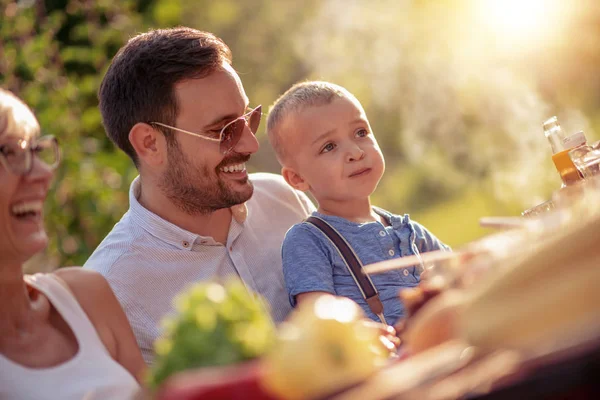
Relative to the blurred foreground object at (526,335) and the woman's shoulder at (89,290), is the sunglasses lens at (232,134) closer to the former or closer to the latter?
the woman's shoulder at (89,290)

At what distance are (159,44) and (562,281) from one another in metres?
2.70

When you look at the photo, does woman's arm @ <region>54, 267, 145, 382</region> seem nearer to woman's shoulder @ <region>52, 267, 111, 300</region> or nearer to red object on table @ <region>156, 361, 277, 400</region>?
woman's shoulder @ <region>52, 267, 111, 300</region>

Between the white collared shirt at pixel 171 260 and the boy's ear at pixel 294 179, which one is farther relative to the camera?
the boy's ear at pixel 294 179

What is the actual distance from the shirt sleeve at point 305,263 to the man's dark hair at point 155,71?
828 mm

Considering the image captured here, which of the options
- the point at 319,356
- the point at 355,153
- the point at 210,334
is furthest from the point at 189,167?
the point at 319,356

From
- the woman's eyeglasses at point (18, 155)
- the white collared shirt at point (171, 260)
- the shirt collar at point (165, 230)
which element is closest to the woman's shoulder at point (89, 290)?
the woman's eyeglasses at point (18, 155)

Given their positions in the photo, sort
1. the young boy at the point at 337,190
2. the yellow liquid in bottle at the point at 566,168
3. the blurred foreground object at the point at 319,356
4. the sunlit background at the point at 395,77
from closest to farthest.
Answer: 1. the blurred foreground object at the point at 319,356
2. the yellow liquid in bottle at the point at 566,168
3. the young boy at the point at 337,190
4. the sunlit background at the point at 395,77

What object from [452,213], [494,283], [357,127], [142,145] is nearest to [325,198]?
[357,127]

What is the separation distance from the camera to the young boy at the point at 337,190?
338 centimetres

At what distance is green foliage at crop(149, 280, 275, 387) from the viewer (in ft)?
4.93

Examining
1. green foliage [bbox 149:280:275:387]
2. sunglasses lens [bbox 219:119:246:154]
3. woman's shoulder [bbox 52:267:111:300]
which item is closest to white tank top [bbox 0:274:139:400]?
woman's shoulder [bbox 52:267:111:300]

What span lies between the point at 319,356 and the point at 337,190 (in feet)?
7.39

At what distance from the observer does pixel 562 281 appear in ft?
4.77

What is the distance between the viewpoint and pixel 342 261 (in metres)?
3.40
